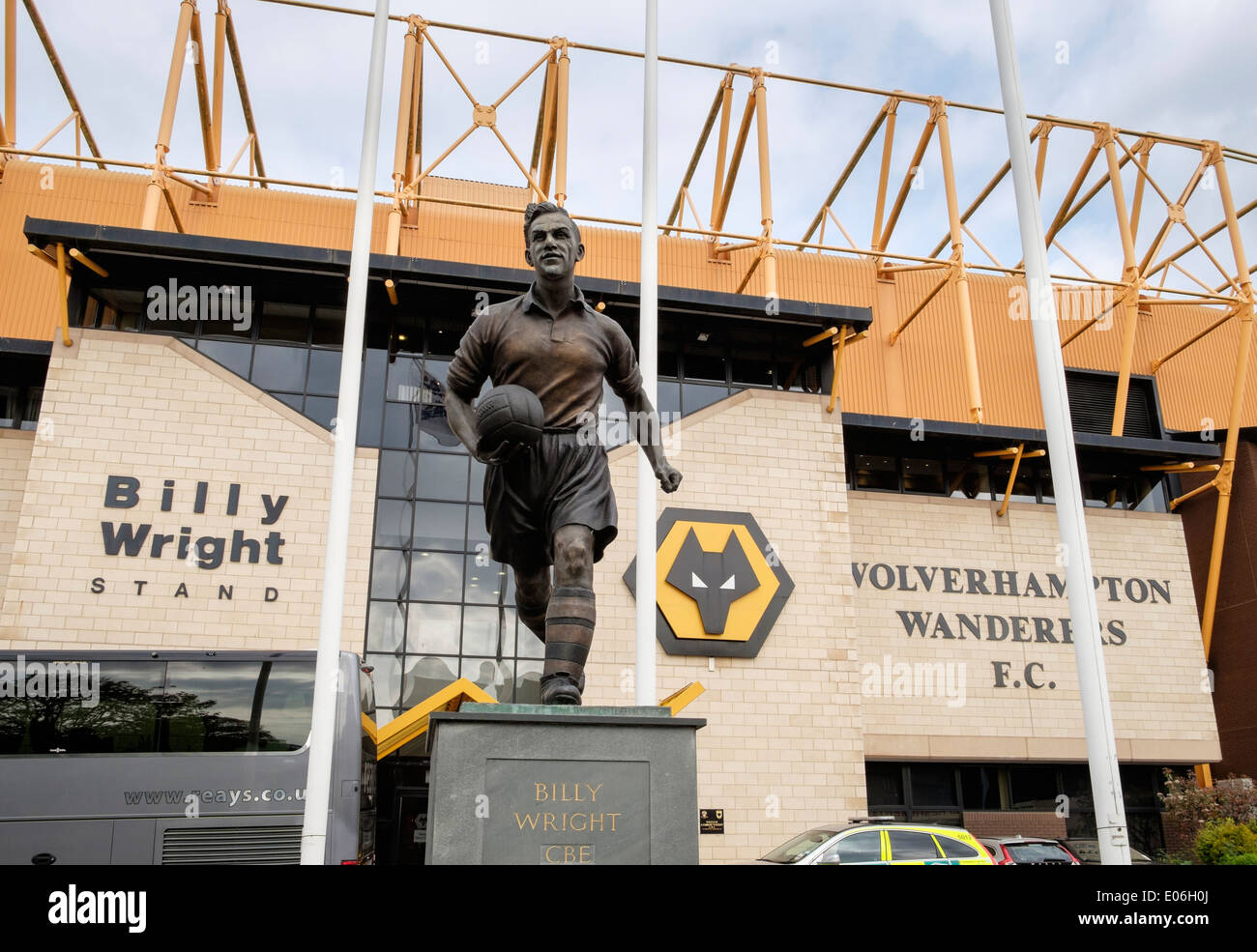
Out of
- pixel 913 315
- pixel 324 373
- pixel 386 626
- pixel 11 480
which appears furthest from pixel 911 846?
pixel 11 480

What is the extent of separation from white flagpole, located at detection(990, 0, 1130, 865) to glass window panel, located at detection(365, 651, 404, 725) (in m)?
11.7

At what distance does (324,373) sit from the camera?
1819 cm

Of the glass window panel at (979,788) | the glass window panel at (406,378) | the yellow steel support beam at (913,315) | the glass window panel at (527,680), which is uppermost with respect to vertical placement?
the yellow steel support beam at (913,315)

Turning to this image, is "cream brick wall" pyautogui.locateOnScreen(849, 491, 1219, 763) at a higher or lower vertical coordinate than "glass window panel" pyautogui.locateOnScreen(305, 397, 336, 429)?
lower

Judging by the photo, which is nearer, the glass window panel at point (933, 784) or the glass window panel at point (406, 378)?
the glass window panel at point (406, 378)

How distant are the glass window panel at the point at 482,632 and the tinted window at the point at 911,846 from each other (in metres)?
8.13

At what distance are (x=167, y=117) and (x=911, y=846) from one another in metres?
19.8

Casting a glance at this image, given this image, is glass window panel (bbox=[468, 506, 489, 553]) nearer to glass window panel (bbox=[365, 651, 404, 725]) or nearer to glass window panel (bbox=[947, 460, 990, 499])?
glass window panel (bbox=[365, 651, 404, 725])

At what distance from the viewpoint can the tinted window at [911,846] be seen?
36.6 ft

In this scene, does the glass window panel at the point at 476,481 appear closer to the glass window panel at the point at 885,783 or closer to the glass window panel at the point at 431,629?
the glass window panel at the point at 431,629

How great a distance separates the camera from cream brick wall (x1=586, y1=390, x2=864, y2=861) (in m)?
16.7

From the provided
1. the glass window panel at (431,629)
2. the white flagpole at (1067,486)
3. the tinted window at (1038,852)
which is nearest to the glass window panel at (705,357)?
the glass window panel at (431,629)

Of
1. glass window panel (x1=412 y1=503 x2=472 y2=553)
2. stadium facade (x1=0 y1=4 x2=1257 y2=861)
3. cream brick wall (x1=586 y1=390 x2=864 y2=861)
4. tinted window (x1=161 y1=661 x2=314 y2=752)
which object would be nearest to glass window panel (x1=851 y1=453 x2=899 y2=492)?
stadium facade (x1=0 y1=4 x2=1257 y2=861)

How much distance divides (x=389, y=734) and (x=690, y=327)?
31.9 feet
